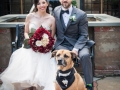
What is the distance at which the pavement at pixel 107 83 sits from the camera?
17.0 feet

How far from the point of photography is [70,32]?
191 inches

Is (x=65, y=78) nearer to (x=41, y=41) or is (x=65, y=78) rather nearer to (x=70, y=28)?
(x=41, y=41)

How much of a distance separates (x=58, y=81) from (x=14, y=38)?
231 cm

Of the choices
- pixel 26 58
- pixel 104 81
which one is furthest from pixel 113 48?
pixel 26 58

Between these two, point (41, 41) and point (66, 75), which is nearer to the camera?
point (66, 75)

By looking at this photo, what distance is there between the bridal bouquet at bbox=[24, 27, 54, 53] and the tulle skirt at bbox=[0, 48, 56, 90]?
0.36ft

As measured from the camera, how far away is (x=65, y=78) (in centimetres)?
395

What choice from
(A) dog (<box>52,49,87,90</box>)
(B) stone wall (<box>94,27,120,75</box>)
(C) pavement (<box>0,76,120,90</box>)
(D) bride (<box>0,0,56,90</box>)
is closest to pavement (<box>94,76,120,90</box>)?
(C) pavement (<box>0,76,120,90</box>)

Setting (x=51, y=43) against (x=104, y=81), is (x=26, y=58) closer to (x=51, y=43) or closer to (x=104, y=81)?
(x=51, y=43)

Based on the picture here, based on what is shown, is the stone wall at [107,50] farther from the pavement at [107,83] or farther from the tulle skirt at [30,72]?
the tulle skirt at [30,72]

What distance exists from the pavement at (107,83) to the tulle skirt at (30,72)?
1.01 metres


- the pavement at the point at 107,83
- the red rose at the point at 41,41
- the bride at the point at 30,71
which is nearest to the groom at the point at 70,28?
the red rose at the point at 41,41

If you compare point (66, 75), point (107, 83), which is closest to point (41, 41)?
point (66, 75)

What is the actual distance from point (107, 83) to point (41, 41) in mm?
1667
